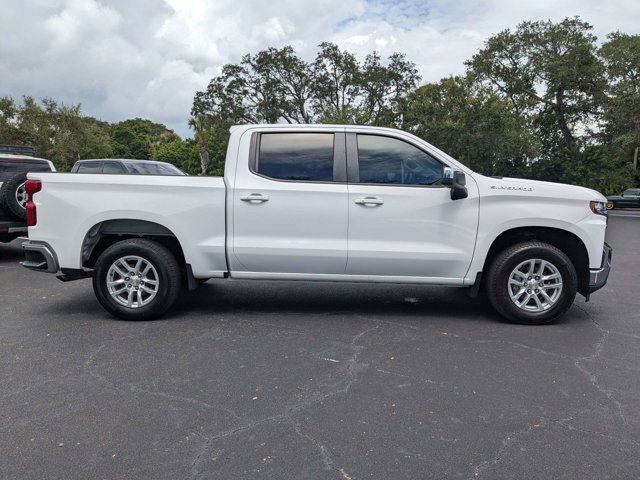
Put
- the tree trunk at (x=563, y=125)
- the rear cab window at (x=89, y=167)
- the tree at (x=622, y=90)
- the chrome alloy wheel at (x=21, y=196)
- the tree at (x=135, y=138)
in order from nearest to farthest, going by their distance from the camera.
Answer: the chrome alloy wheel at (x=21, y=196)
the rear cab window at (x=89, y=167)
the tree at (x=622, y=90)
the tree trunk at (x=563, y=125)
the tree at (x=135, y=138)

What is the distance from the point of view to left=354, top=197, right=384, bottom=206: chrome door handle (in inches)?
204

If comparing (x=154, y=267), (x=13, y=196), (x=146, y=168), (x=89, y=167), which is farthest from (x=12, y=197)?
(x=89, y=167)


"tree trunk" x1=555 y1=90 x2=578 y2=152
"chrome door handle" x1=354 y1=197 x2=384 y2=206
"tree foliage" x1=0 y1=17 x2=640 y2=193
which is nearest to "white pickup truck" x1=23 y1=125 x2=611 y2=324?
"chrome door handle" x1=354 y1=197 x2=384 y2=206

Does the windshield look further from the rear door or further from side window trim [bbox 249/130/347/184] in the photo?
the rear door

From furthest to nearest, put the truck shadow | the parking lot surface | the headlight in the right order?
the truck shadow
the headlight
the parking lot surface

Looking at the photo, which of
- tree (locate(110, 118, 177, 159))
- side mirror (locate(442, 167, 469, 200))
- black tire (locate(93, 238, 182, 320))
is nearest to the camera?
side mirror (locate(442, 167, 469, 200))

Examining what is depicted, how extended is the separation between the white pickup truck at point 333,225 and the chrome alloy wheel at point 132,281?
0.5 inches

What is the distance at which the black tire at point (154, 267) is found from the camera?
5.29 metres

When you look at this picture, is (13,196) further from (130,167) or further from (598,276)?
(598,276)

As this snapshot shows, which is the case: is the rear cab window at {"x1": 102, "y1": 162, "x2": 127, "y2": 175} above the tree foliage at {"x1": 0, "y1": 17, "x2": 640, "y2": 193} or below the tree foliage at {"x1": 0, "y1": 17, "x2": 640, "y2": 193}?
below

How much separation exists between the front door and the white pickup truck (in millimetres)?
10

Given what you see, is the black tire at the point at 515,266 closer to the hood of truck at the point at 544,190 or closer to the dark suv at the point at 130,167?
the hood of truck at the point at 544,190

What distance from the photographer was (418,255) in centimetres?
521

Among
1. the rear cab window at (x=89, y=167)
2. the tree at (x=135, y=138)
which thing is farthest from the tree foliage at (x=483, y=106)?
the tree at (x=135, y=138)
